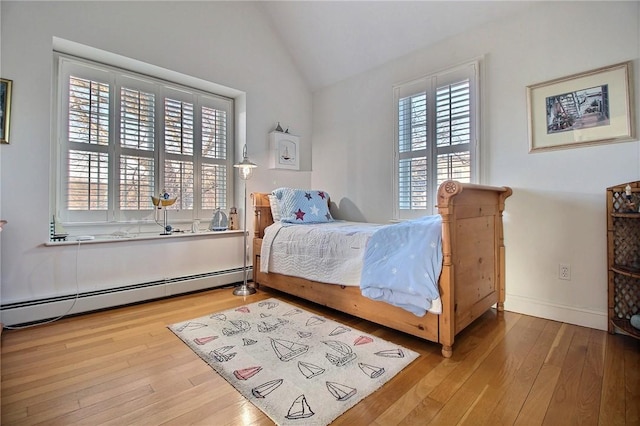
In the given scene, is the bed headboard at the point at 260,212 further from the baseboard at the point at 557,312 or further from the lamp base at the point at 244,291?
the baseboard at the point at 557,312


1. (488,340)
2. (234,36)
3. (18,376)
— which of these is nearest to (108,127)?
(234,36)

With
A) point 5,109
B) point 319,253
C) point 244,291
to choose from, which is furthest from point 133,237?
point 319,253

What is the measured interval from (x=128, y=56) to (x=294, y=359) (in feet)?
9.13

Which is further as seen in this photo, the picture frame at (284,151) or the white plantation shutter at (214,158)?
the picture frame at (284,151)

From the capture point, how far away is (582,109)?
2.06 m

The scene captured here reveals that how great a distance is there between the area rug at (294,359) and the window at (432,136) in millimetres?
1541

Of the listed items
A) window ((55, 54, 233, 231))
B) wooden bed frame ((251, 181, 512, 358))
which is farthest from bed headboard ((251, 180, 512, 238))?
window ((55, 54, 233, 231))

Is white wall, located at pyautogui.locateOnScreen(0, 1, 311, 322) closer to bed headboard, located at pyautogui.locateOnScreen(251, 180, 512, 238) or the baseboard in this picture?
bed headboard, located at pyautogui.locateOnScreen(251, 180, 512, 238)

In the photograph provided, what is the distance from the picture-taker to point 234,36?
326cm

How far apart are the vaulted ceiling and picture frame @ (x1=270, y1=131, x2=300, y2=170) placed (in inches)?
33.9

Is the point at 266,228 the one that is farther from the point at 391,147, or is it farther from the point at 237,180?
the point at 391,147

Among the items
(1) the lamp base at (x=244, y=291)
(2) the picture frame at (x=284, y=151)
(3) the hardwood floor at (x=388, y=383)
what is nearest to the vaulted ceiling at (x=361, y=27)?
(2) the picture frame at (x=284, y=151)

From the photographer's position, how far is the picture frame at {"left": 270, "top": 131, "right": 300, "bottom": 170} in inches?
140

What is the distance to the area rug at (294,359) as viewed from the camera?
1.26 m
